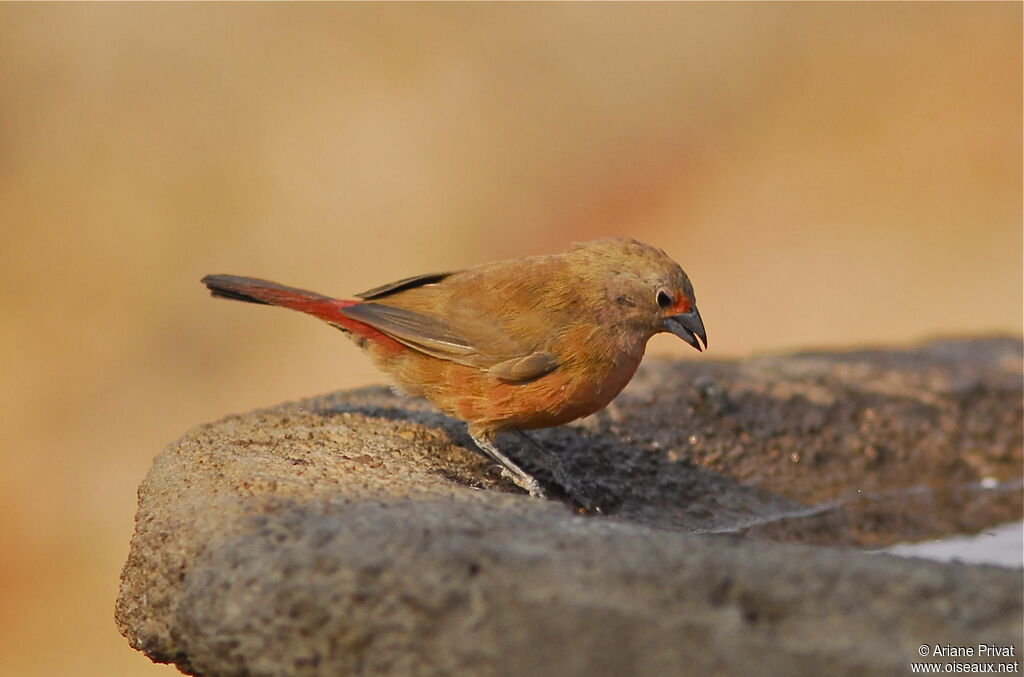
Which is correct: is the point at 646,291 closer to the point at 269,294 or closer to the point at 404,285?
the point at 404,285

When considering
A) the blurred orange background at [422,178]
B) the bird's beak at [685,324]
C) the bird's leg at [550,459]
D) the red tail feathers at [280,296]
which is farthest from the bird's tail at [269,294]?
the blurred orange background at [422,178]

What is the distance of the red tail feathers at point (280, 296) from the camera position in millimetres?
4590

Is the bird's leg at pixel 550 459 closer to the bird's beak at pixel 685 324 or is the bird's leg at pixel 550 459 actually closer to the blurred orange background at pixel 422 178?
the bird's beak at pixel 685 324

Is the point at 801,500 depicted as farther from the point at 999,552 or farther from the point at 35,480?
the point at 35,480

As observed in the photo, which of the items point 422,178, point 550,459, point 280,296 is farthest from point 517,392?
point 422,178

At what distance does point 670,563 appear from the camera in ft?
9.28

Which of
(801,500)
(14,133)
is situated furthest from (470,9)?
(801,500)

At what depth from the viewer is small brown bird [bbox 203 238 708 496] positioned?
14.7 feet

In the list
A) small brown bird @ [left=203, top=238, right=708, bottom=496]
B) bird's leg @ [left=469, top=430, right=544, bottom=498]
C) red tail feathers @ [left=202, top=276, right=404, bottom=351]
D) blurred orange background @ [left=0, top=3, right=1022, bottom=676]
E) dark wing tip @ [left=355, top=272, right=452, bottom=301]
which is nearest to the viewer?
bird's leg @ [left=469, top=430, right=544, bottom=498]

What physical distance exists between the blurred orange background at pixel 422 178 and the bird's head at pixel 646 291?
207 inches

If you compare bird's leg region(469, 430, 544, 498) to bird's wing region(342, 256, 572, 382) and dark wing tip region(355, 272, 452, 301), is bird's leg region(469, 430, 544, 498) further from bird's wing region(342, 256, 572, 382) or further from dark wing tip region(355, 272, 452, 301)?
dark wing tip region(355, 272, 452, 301)

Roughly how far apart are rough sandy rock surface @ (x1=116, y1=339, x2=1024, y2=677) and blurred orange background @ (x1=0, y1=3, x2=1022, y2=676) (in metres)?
5.24

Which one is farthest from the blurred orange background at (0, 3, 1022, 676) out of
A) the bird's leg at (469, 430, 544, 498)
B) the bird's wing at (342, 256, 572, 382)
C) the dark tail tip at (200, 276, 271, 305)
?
the bird's leg at (469, 430, 544, 498)

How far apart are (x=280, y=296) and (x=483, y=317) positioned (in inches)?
29.4
